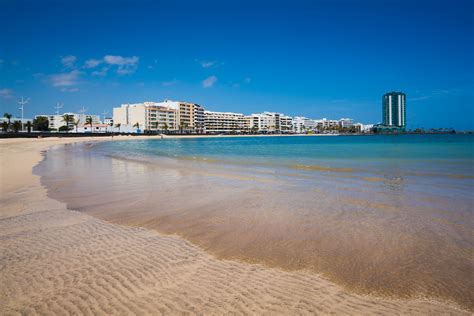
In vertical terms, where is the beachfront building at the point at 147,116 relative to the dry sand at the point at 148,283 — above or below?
above

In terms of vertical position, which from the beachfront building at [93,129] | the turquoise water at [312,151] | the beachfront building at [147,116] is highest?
the beachfront building at [147,116]

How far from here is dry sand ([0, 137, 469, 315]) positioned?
312cm

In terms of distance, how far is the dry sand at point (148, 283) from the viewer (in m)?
3.12

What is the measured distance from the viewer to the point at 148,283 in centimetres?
361

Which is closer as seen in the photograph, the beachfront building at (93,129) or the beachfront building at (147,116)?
the beachfront building at (93,129)

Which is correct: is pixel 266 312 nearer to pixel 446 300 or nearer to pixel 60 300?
pixel 446 300

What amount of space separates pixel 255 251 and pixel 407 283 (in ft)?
6.67

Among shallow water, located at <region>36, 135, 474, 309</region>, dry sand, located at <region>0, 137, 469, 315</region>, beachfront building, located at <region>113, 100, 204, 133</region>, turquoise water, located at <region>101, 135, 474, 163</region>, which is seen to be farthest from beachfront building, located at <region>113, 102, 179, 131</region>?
dry sand, located at <region>0, 137, 469, 315</region>

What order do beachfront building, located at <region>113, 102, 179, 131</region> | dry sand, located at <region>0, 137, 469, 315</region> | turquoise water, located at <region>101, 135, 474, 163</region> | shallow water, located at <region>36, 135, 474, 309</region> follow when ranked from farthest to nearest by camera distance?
1. beachfront building, located at <region>113, 102, 179, 131</region>
2. turquoise water, located at <region>101, 135, 474, 163</region>
3. shallow water, located at <region>36, 135, 474, 309</region>
4. dry sand, located at <region>0, 137, 469, 315</region>

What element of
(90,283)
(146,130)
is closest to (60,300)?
(90,283)

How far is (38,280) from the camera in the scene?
366 cm

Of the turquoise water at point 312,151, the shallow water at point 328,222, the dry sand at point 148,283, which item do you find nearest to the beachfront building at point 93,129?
the turquoise water at point 312,151

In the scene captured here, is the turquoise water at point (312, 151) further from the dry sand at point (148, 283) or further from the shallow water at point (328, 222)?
the dry sand at point (148, 283)

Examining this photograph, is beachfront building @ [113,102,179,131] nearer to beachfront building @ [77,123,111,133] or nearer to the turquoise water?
beachfront building @ [77,123,111,133]
